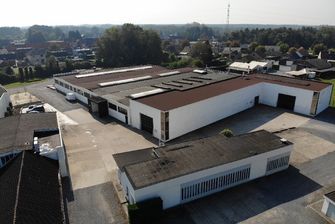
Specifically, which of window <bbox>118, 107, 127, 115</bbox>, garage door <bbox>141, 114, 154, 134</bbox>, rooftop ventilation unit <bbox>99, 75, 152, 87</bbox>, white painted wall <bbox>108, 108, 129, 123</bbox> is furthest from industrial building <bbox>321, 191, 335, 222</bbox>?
rooftop ventilation unit <bbox>99, 75, 152, 87</bbox>

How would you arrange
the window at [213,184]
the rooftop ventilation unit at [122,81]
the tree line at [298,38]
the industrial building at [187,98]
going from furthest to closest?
the tree line at [298,38] → the rooftop ventilation unit at [122,81] → the industrial building at [187,98] → the window at [213,184]

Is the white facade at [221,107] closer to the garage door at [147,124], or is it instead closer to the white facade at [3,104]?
the garage door at [147,124]

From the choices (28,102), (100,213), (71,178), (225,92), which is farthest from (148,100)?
(28,102)

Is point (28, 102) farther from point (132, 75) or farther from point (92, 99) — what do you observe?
point (132, 75)

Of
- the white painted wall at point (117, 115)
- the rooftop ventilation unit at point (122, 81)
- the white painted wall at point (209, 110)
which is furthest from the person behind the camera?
the rooftop ventilation unit at point (122, 81)

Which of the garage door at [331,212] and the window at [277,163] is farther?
the window at [277,163]

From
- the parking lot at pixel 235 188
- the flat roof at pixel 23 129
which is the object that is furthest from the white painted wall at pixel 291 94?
the flat roof at pixel 23 129

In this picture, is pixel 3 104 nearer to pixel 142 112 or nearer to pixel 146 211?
pixel 142 112
